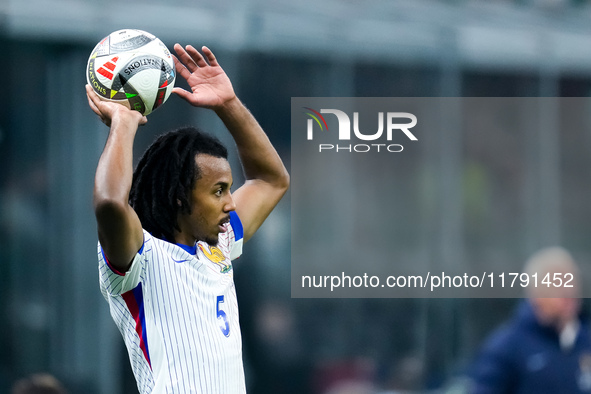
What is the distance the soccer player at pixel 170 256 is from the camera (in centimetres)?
234

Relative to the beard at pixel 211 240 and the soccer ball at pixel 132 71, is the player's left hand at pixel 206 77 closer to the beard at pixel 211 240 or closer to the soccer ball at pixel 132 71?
the soccer ball at pixel 132 71

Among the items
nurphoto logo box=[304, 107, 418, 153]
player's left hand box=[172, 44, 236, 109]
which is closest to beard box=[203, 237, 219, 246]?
player's left hand box=[172, 44, 236, 109]

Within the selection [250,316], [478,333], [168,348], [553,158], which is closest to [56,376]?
[250,316]

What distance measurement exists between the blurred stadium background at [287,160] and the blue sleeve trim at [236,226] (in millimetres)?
4061

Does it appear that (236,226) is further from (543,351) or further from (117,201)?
(543,351)

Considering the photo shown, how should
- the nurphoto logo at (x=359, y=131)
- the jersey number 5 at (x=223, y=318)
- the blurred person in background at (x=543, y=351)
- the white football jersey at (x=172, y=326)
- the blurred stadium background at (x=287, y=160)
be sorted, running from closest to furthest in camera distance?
the white football jersey at (x=172, y=326) → the jersey number 5 at (x=223, y=318) → the blurred person in background at (x=543, y=351) → the blurred stadium background at (x=287, y=160) → the nurphoto logo at (x=359, y=131)

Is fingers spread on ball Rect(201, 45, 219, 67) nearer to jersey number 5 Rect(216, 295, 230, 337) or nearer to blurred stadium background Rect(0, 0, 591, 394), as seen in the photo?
jersey number 5 Rect(216, 295, 230, 337)

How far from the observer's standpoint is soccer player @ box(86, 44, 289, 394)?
7.66 ft

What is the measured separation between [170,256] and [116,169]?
39cm

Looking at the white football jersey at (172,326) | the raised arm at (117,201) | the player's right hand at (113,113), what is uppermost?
the player's right hand at (113,113)

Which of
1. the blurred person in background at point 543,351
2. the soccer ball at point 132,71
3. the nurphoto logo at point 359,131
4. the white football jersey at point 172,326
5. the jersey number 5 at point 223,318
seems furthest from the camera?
the nurphoto logo at point 359,131

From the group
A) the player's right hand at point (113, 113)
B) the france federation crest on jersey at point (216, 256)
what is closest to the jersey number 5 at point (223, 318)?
the france federation crest on jersey at point (216, 256)

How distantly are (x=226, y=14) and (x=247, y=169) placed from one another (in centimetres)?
449

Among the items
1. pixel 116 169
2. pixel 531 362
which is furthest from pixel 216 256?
pixel 531 362
